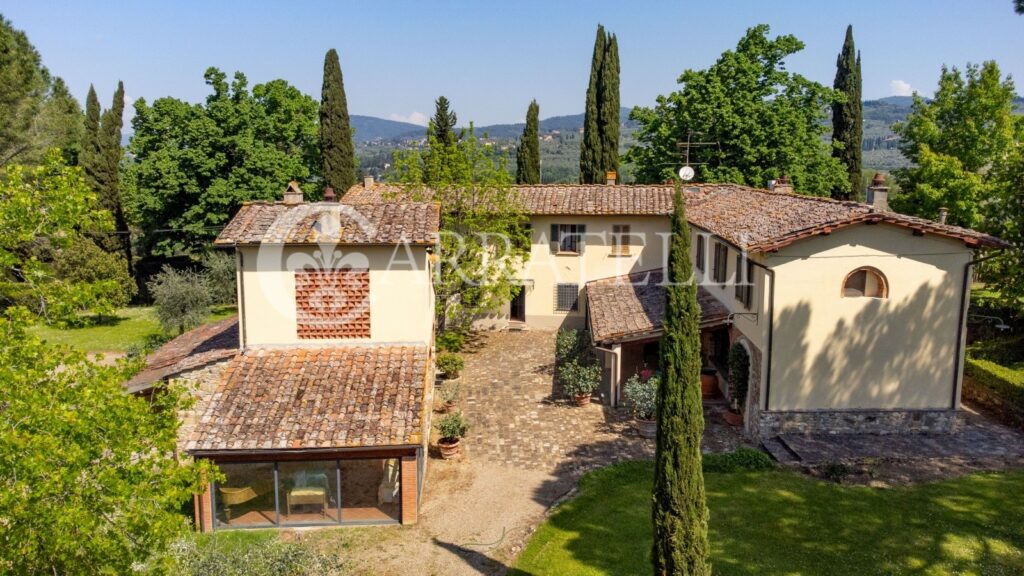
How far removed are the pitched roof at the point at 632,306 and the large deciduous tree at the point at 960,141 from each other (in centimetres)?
1305

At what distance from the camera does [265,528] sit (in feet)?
45.2

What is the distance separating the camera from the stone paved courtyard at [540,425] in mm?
16797

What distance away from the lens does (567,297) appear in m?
28.5

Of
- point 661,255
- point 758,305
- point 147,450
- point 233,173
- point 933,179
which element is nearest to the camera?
point 147,450

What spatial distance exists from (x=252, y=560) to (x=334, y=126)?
2959 centimetres

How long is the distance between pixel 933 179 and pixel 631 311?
16908 mm

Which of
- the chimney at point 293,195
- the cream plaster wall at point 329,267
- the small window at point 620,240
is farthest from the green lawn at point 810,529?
the small window at point 620,240

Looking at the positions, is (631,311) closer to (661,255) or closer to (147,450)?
(661,255)

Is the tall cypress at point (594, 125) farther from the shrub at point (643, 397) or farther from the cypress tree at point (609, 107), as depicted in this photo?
the shrub at point (643, 397)

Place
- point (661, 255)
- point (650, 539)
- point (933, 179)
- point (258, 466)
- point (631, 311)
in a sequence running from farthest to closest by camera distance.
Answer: point (933, 179), point (661, 255), point (631, 311), point (258, 466), point (650, 539)

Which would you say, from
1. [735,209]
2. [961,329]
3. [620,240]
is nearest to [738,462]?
[961,329]

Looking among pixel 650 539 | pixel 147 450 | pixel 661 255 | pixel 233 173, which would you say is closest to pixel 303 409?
pixel 147 450

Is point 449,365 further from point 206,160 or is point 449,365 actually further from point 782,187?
point 206,160

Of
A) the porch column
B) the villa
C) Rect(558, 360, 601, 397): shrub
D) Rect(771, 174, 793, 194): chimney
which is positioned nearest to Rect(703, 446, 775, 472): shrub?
the villa
